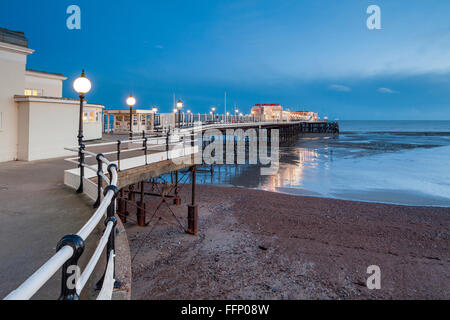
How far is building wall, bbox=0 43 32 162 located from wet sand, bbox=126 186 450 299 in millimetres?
5480

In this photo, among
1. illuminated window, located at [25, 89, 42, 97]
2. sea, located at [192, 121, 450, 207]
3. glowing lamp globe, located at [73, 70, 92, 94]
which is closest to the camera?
glowing lamp globe, located at [73, 70, 92, 94]

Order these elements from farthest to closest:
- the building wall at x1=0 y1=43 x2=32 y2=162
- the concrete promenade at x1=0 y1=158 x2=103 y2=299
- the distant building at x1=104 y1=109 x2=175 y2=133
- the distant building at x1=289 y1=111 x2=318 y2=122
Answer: the distant building at x1=289 y1=111 x2=318 y2=122 → the distant building at x1=104 y1=109 x2=175 y2=133 → the building wall at x1=0 y1=43 x2=32 y2=162 → the concrete promenade at x1=0 y1=158 x2=103 y2=299

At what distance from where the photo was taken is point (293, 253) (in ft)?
32.1

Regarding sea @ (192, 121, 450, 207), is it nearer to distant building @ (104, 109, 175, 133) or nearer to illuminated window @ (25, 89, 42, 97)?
distant building @ (104, 109, 175, 133)

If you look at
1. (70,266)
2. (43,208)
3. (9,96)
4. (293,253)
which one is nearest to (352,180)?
(293,253)

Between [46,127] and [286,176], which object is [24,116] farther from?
[286,176]

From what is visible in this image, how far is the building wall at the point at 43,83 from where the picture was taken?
18281 mm

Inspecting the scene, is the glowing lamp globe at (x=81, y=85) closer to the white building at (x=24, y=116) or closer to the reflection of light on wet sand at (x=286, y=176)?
the white building at (x=24, y=116)

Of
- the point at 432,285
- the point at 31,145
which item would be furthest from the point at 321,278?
the point at 31,145

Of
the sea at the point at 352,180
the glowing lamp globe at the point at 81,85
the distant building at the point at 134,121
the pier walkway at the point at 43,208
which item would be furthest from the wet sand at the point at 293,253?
the distant building at the point at 134,121

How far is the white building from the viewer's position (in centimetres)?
1107

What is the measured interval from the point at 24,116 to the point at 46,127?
0.82m

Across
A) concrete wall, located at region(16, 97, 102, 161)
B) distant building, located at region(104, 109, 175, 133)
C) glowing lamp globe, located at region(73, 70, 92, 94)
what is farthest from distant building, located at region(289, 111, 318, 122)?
glowing lamp globe, located at region(73, 70, 92, 94)

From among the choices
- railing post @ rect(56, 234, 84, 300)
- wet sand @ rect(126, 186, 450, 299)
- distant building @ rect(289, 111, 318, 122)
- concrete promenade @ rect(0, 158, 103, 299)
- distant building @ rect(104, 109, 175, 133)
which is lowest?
wet sand @ rect(126, 186, 450, 299)
